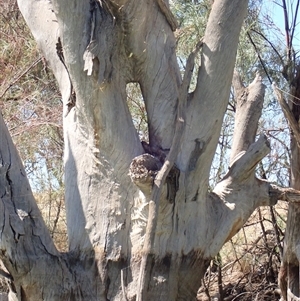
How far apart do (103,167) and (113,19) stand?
2.75 feet

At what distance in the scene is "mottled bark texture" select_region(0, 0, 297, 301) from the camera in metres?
A: 3.35

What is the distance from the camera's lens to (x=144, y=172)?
313cm

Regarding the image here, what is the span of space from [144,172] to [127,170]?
40 cm

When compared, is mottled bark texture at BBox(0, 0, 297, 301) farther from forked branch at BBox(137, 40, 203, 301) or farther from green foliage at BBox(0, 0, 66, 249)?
green foliage at BBox(0, 0, 66, 249)

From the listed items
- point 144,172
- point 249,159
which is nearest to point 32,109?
point 249,159

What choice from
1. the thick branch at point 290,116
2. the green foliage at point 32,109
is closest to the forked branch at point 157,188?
the thick branch at point 290,116

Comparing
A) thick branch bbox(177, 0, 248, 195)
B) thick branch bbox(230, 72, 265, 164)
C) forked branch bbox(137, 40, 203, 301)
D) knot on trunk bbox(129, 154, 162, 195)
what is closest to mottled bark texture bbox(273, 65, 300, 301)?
thick branch bbox(230, 72, 265, 164)

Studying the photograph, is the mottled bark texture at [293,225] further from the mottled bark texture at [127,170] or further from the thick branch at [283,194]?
the mottled bark texture at [127,170]

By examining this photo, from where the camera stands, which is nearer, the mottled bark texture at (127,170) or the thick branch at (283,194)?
the mottled bark texture at (127,170)

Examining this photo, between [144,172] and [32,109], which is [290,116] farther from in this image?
[32,109]

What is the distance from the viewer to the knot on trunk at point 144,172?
3.13m

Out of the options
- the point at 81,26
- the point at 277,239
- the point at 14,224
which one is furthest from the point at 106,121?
the point at 277,239

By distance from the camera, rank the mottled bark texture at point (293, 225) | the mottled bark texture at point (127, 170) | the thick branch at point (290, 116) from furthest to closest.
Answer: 1. the mottled bark texture at point (293, 225)
2. the thick branch at point (290, 116)
3. the mottled bark texture at point (127, 170)

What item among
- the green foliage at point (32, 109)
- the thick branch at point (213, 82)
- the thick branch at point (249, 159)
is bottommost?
the thick branch at point (249, 159)
